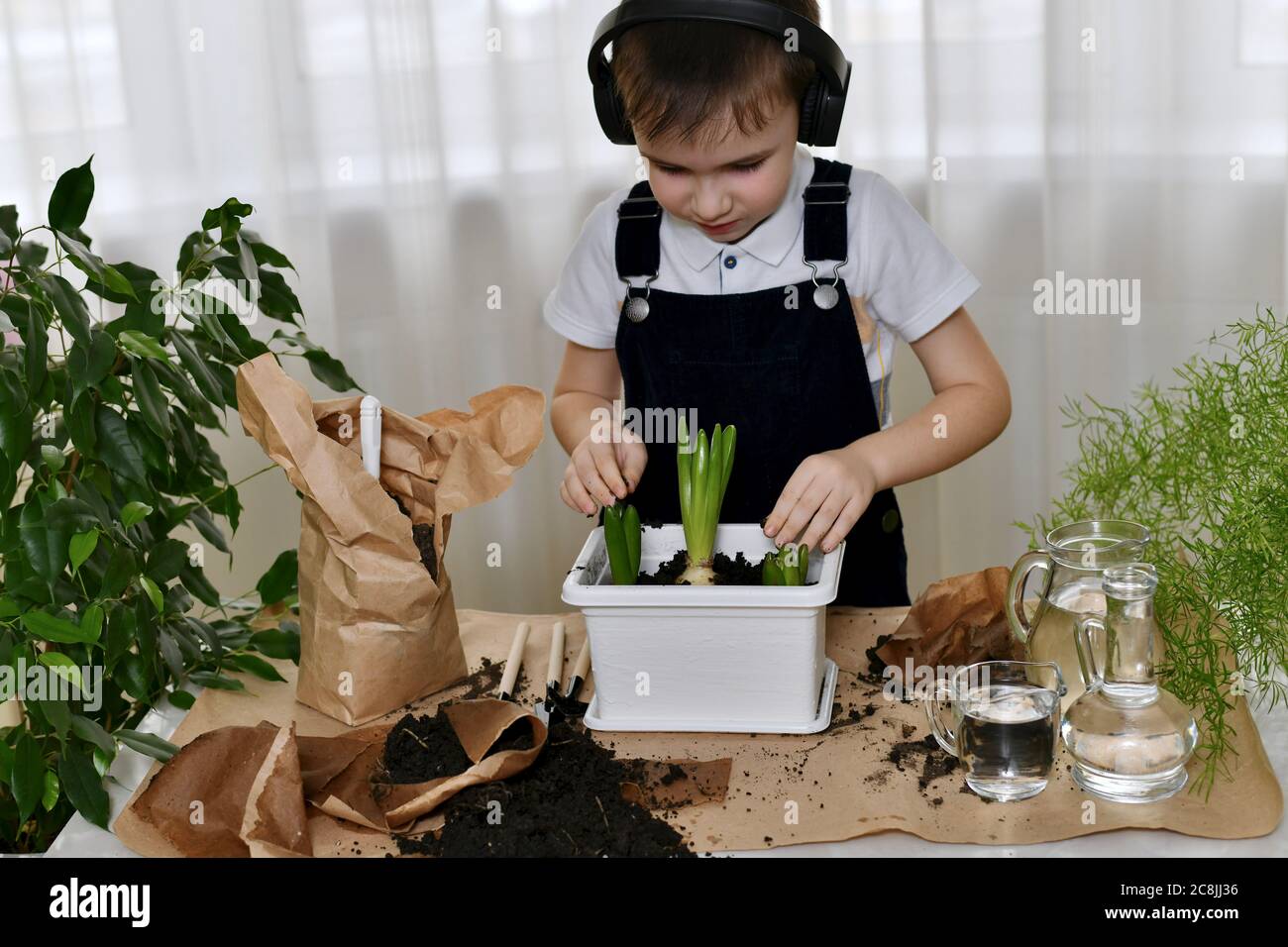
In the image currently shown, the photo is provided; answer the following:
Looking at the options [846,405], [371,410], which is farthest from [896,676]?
[371,410]

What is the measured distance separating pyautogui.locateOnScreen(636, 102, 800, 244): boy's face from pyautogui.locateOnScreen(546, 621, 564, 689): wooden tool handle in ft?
1.27

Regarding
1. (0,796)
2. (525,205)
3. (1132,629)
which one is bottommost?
(0,796)

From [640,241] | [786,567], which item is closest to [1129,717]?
[786,567]

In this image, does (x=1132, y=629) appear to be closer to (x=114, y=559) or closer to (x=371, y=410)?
(x=371, y=410)

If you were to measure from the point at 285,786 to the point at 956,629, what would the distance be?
543mm

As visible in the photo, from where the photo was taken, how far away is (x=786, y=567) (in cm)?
97

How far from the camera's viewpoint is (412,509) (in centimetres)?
108

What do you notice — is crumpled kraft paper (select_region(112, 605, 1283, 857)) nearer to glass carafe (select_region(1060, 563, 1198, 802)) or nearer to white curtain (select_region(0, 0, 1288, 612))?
glass carafe (select_region(1060, 563, 1198, 802))

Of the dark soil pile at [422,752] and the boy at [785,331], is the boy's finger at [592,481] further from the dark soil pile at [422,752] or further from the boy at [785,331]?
the dark soil pile at [422,752]

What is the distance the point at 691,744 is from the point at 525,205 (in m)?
1.03

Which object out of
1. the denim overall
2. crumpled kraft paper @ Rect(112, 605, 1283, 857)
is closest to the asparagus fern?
crumpled kraft paper @ Rect(112, 605, 1283, 857)

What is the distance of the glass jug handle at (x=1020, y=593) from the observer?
94cm

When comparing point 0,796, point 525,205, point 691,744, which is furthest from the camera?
point 525,205

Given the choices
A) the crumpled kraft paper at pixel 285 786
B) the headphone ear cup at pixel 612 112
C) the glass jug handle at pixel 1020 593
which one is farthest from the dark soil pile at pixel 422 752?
the headphone ear cup at pixel 612 112
